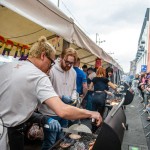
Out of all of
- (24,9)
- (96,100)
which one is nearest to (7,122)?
(24,9)

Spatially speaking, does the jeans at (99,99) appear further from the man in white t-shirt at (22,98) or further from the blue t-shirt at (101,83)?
the man in white t-shirt at (22,98)

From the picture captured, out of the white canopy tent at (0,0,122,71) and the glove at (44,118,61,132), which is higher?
the white canopy tent at (0,0,122,71)

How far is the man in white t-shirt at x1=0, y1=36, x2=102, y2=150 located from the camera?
1553 millimetres

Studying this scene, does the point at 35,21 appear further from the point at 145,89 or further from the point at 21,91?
Result: the point at 145,89

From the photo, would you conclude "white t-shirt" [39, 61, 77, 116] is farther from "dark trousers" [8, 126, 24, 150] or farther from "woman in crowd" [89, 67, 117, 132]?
"woman in crowd" [89, 67, 117, 132]

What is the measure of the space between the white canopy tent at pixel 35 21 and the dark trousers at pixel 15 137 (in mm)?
891

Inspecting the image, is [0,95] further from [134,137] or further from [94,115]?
[134,137]

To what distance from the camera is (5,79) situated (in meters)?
1.67

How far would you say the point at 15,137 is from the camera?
66.6 inches

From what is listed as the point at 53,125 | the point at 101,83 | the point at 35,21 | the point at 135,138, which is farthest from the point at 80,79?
the point at 53,125

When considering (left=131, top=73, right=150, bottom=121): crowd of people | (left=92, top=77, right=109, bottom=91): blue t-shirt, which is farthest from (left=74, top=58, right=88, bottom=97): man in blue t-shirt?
(left=131, top=73, right=150, bottom=121): crowd of people

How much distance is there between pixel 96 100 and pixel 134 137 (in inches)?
51.6

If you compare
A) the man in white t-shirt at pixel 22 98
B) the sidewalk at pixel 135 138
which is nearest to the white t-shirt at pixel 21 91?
the man in white t-shirt at pixel 22 98

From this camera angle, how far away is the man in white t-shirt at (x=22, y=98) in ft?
5.09
